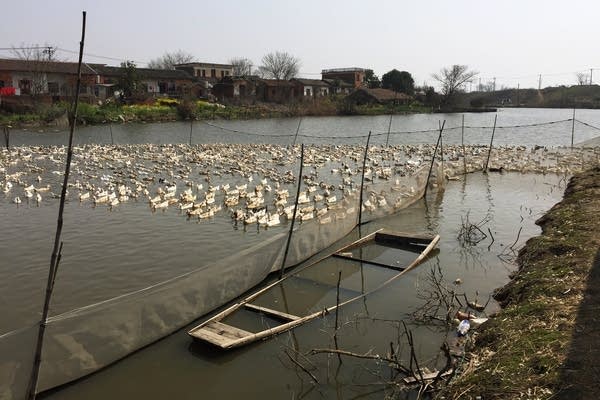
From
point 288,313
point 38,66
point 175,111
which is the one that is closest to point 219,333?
point 288,313

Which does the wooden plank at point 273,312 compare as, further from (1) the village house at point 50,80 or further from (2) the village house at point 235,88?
(2) the village house at point 235,88

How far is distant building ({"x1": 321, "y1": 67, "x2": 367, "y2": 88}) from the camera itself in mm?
85188

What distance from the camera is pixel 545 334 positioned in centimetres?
542

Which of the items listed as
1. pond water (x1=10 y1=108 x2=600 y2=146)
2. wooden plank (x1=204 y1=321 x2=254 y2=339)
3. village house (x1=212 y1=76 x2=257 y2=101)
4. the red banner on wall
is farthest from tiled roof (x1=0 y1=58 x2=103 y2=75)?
wooden plank (x1=204 y1=321 x2=254 y2=339)

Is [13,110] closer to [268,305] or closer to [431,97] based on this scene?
[268,305]

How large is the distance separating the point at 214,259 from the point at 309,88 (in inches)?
2651

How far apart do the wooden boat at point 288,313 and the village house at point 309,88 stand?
204ft

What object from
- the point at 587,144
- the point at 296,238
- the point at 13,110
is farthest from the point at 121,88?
the point at 296,238

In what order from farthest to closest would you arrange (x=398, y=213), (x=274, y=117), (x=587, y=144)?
(x=274, y=117) < (x=587, y=144) < (x=398, y=213)

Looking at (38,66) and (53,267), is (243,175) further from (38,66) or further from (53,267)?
(38,66)

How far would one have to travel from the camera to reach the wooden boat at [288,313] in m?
6.25

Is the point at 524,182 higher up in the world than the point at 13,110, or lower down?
lower down

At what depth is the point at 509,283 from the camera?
8.16m

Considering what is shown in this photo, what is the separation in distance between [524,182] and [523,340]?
47.1 ft
